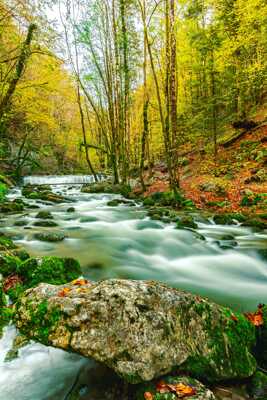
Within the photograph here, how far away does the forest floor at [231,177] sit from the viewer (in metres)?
9.61

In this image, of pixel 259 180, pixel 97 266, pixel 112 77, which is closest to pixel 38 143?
pixel 112 77

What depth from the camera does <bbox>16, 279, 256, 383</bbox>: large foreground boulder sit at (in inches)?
77.7

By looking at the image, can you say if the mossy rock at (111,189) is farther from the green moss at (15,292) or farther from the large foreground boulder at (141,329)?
the large foreground boulder at (141,329)

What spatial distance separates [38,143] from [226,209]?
78.1ft

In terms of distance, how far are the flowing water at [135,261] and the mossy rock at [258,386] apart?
4.38 feet

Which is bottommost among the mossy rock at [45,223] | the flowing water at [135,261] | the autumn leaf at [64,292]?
the flowing water at [135,261]

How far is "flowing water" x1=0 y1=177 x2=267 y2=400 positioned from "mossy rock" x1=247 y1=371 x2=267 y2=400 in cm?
133

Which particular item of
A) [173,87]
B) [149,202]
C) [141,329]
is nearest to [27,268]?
[141,329]

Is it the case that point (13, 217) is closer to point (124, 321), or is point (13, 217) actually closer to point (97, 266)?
point (97, 266)

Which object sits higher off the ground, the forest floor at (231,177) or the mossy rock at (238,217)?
the forest floor at (231,177)

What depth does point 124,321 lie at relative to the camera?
2057mm

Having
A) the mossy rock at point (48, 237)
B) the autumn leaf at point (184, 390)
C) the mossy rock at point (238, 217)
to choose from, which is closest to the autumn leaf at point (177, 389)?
the autumn leaf at point (184, 390)

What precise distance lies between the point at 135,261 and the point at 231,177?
8.21m

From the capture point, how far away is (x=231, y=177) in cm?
1230
